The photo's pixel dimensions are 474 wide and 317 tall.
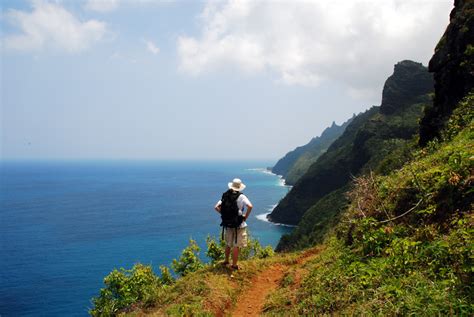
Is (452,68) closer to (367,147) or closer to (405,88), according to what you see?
(367,147)

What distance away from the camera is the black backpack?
10.7m

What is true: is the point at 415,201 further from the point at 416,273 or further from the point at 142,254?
the point at 142,254

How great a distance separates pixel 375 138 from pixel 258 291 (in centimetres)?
11371

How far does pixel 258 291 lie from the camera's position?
35.2ft

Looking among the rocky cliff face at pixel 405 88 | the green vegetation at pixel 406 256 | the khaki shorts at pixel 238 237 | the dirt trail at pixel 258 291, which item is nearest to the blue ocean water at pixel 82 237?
the dirt trail at pixel 258 291

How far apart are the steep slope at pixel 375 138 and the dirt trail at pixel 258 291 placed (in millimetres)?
95816

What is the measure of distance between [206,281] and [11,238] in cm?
10377

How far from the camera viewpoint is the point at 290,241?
266 ft

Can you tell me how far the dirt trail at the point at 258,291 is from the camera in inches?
367

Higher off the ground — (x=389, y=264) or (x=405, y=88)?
(x=405, y=88)

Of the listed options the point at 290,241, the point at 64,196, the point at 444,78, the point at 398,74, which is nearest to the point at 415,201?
the point at 444,78

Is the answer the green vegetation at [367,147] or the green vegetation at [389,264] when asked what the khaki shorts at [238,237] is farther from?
the green vegetation at [367,147]

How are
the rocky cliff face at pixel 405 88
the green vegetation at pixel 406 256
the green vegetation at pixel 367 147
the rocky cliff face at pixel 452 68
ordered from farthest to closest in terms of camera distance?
1. the rocky cliff face at pixel 405 88
2. the green vegetation at pixel 367 147
3. the rocky cliff face at pixel 452 68
4. the green vegetation at pixel 406 256

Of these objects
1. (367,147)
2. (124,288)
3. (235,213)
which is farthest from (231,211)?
(367,147)
